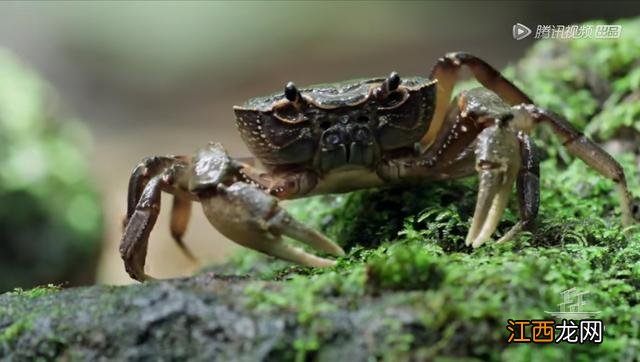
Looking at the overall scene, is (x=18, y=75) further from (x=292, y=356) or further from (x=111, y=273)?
(x=292, y=356)

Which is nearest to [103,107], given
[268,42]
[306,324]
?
[268,42]

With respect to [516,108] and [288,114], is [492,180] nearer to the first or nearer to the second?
[516,108]

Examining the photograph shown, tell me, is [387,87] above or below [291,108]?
above

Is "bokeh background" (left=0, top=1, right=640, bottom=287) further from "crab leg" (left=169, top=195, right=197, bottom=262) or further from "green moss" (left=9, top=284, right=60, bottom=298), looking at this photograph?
"green moss" (left=9, top=284, right=60, bottom=298)

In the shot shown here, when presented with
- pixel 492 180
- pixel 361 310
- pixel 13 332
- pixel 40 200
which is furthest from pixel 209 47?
pixel 361 310

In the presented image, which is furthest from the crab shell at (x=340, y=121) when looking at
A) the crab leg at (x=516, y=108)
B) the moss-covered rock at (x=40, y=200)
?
the moss-covered rock at (x=40, y=200)

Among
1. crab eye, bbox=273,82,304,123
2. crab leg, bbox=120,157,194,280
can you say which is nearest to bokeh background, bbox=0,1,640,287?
crab leg, bbox=120,157,194,280

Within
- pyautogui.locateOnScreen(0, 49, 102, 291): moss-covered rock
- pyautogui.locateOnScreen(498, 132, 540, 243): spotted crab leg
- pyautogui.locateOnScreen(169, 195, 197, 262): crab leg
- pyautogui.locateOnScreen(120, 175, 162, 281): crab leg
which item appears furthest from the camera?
pyautogui.locateOnScreen(0, 49, 102, 291): moss-covered rock
